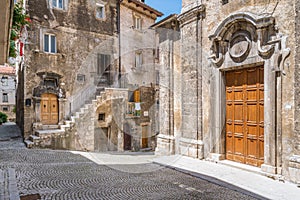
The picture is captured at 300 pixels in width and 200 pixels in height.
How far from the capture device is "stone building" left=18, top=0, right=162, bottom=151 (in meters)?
13.6

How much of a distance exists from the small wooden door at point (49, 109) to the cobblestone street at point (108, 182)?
710 centimetres

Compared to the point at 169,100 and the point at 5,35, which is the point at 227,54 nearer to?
the point at 169,100

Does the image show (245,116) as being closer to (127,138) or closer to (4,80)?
(127,138)

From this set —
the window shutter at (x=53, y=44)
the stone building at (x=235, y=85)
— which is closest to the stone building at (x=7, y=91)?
the window shutter at (x=53, y=44)

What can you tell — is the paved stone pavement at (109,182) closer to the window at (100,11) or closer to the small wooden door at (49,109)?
the small wooden door at (49,109)

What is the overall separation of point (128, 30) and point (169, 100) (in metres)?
12.0

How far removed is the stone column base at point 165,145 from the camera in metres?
8.13

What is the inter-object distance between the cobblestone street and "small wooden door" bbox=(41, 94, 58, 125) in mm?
7096

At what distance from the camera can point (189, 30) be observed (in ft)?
24.6

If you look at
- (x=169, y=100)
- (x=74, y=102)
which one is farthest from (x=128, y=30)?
(x=169, y=100)

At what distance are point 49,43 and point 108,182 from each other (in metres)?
11.9

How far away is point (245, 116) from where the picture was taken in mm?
6027

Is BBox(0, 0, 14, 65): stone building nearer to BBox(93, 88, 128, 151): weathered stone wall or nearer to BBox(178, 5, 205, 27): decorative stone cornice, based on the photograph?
BBox(178, 5, 205, 27): decorative stone cornice

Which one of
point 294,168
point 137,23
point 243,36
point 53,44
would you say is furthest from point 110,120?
point 294,168
